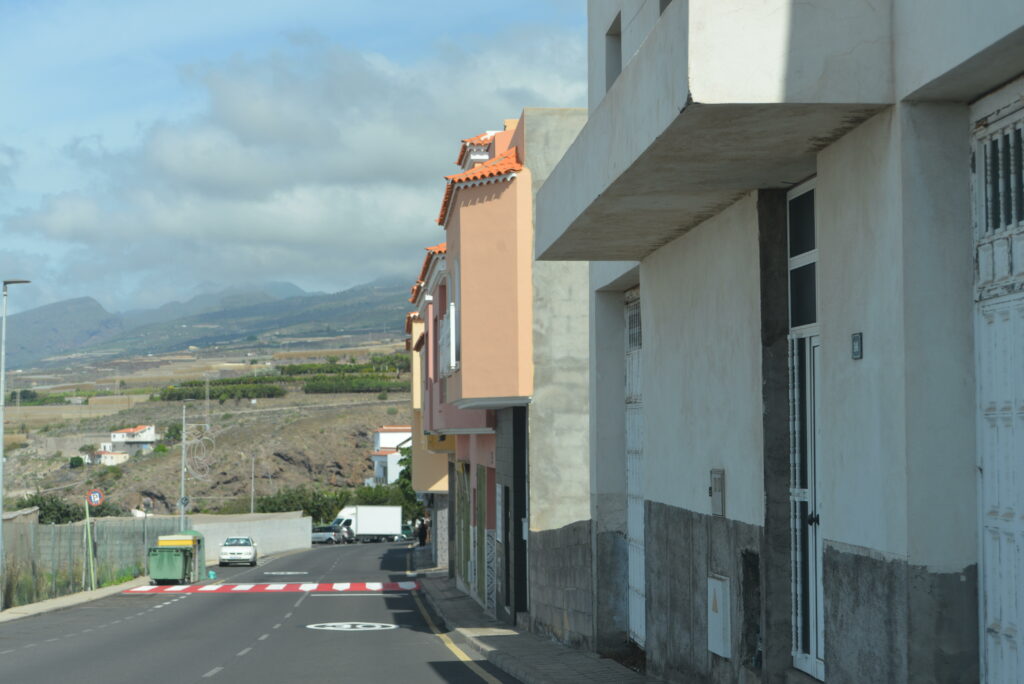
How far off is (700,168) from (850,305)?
182cm

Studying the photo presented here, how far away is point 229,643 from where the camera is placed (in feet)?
74.4

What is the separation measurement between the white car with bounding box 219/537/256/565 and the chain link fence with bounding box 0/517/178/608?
5.03m

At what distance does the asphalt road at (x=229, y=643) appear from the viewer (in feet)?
56.7

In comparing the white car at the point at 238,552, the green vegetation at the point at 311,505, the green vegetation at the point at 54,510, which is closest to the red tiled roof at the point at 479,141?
the white car at the point at 238,552

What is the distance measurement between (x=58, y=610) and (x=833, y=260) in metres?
29.4

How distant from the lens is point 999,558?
6812 millimetres

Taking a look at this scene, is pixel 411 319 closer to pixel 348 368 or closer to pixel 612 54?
pixel 612 54

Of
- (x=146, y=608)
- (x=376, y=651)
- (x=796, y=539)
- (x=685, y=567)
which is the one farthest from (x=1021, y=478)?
(x=146, y=608)

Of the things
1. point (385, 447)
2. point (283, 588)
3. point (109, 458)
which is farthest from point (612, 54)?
Result: point (109, 458)

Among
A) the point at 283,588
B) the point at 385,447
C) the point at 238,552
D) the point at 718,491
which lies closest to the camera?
the point at 718,491

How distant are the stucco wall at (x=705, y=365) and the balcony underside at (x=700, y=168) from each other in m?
0.35

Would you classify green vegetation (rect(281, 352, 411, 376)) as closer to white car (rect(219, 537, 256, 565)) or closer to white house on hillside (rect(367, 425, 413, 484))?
white house on hillside (rect(367, 425, 413, 484))

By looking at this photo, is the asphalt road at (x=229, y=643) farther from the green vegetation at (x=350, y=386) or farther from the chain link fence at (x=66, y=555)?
the green vegetation at (x=350, y=386)

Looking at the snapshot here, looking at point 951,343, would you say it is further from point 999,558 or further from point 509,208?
point 509,208
